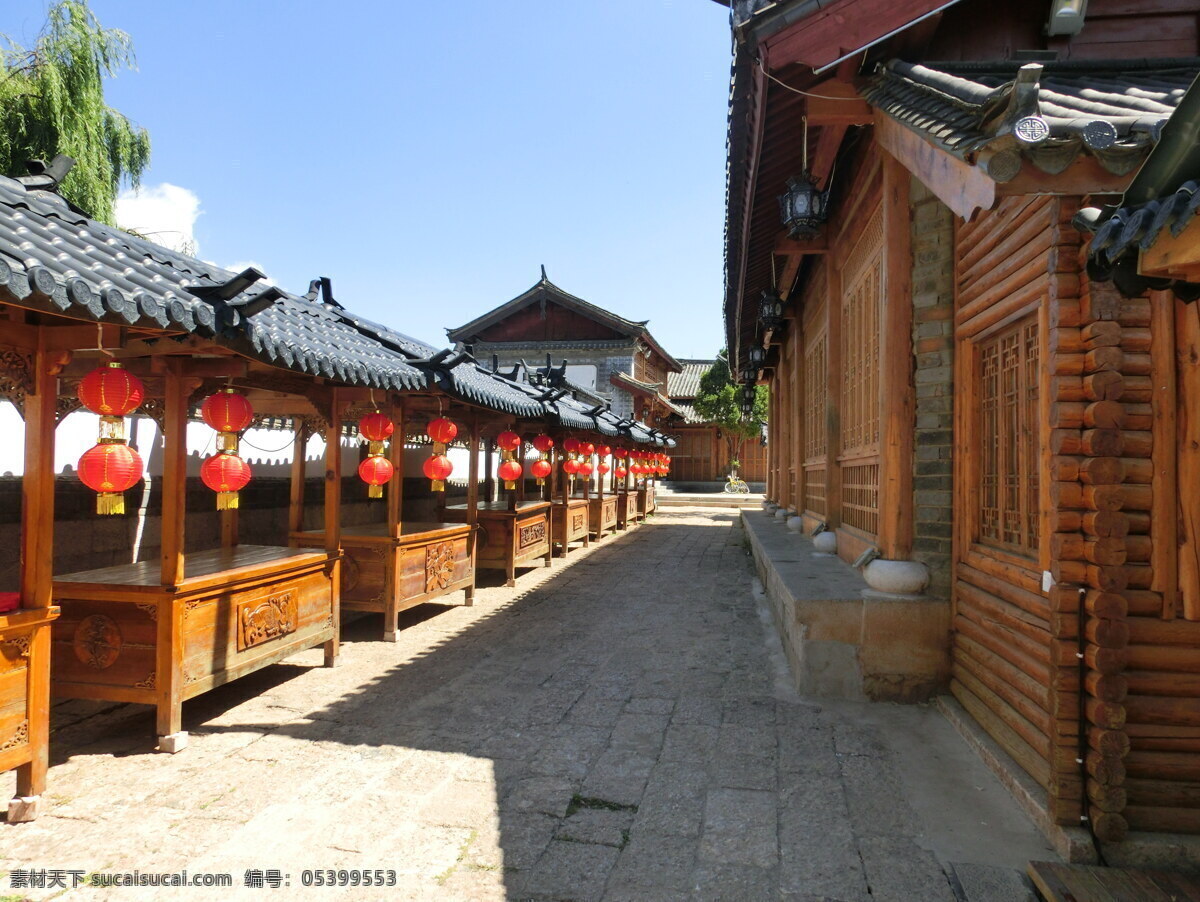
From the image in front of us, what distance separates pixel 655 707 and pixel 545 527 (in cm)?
685

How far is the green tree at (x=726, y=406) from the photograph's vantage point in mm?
30719

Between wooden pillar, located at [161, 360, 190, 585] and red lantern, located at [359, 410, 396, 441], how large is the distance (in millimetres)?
1749

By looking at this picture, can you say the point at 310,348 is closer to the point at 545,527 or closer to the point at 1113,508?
the point at 1113,508

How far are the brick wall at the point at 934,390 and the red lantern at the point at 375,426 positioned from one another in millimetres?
4089

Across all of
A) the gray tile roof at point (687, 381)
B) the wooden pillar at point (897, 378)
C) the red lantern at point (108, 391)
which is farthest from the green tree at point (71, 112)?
the gray tile roof at point (687, 381)

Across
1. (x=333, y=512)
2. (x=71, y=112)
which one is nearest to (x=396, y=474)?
(x=333, y=512)

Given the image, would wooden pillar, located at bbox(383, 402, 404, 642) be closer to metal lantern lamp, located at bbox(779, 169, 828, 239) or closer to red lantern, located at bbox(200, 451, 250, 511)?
red lantern, located at bbox(200, 451, 250, 511)

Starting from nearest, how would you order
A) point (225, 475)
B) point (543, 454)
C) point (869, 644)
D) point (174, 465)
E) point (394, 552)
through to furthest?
point (174, 465)
point (225, 475)
point (869, 644)
point (394, 552)
point (543, 454)

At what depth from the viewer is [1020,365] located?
12.1ft

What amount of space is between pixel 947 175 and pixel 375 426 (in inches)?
177

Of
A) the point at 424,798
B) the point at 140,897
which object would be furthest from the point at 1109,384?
the point at 140,897

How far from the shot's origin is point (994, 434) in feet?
13.8

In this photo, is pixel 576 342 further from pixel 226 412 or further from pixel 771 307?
pixel 226 412

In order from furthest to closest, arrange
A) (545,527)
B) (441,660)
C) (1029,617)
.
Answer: (545,527) < (441,660) < (1029,617)
